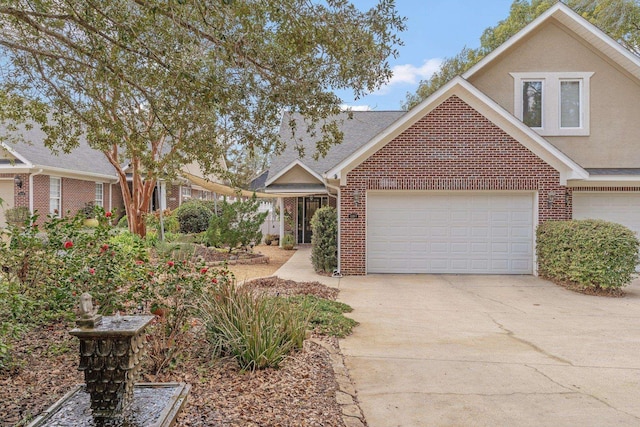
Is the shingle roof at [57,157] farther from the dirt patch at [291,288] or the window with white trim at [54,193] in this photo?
the dirt patch at [291,288]

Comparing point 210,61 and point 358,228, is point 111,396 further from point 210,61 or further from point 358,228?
point 358,228

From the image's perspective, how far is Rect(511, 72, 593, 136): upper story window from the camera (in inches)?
495

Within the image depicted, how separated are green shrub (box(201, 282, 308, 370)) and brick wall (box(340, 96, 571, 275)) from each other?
6.51 m

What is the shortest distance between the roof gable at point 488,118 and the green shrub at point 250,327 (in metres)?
6.70

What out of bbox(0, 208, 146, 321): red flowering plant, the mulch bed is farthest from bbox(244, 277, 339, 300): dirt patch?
the mulch bed

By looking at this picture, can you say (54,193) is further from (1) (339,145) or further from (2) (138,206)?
(1) (339,145)

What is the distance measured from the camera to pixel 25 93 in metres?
8.33

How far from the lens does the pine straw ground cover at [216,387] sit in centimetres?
358

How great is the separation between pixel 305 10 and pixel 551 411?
5188 mm

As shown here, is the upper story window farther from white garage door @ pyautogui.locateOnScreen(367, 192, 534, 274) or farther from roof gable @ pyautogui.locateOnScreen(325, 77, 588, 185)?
white garage door @ pyautogui.locateOnScreen(367, 192, 534, 274)

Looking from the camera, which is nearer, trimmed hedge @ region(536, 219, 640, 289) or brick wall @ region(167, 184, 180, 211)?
trimmed hedge @ region(536, 219, 640, 289)

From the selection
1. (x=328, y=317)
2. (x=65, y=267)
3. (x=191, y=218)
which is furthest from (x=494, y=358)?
(x=191, y=218)

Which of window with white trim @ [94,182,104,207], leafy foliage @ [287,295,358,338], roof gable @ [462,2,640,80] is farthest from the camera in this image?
window with white trim @ [94,182,104,207]

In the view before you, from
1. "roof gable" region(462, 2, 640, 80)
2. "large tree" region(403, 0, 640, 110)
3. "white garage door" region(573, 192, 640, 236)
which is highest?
"large tree" region(403, 0, 640, 110)
